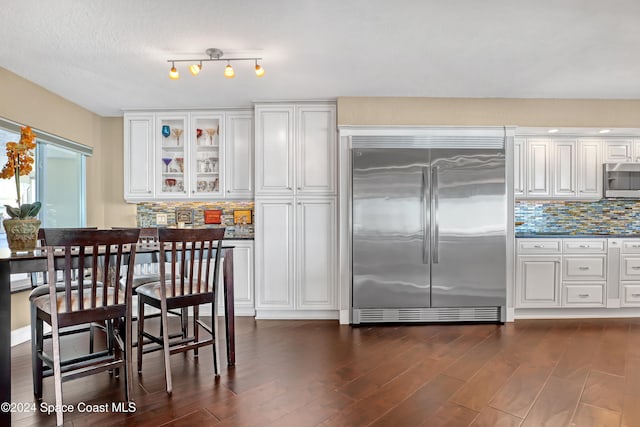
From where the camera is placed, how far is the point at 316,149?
13.0 ft

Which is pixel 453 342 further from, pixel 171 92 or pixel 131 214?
pixel 131 214

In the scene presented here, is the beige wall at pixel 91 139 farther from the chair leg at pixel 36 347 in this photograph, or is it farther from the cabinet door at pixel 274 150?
the cabinet door at pixel 274 150

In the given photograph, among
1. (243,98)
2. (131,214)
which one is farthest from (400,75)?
(131,214)

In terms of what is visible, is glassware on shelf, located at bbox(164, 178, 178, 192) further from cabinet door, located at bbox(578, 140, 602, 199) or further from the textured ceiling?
cabinet door, located at bbox(578, 140, 602, 199)

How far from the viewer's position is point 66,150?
3992 mm

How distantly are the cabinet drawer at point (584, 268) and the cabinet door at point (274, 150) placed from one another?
10.4ft

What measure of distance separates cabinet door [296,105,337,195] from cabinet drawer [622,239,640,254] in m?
3.28

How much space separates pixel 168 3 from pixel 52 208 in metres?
2.92

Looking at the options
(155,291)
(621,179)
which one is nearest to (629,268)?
(621,179)

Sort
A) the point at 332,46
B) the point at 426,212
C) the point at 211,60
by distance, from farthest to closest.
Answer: the point at 426,212 → the point at 211,60 → the point at 332,46

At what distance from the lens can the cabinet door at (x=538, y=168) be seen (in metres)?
3.99

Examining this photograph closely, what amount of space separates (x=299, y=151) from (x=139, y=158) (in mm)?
1970

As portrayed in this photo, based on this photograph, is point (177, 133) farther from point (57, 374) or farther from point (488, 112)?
point (488, 112)

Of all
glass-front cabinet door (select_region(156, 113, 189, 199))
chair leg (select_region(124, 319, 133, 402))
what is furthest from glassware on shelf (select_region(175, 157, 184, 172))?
chair leg (select_region(124, 319, 133, 402))
